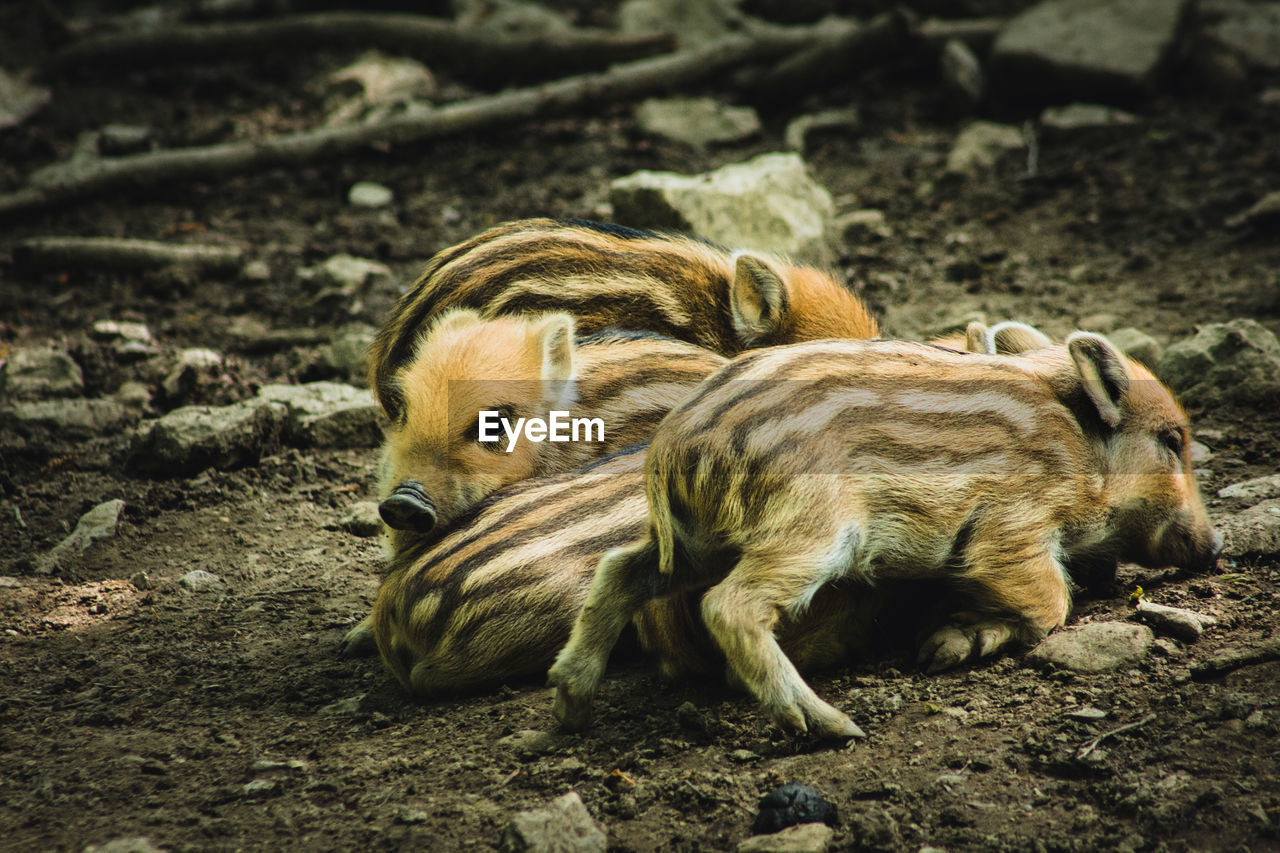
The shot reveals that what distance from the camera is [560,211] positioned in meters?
5.73

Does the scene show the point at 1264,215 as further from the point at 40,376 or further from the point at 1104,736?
the point at 40,376

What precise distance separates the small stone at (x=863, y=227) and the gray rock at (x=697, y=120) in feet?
3.96

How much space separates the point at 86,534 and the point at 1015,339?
9.48 feet

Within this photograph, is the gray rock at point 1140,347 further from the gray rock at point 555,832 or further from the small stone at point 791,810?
the gray rock at point 555,832

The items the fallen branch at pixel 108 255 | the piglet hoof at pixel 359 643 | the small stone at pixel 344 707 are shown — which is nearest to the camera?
the small stone at pixel 344 707

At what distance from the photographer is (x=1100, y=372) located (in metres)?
2.75

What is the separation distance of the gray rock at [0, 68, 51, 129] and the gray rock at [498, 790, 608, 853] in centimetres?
624

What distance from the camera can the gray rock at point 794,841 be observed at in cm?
190

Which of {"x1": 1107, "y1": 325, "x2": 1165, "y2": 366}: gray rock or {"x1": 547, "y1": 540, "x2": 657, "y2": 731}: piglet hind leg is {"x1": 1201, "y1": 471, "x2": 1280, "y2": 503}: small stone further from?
{"x1": 547, "y1": 540, "x2": 657, "y2": 731}: piglet hind leg

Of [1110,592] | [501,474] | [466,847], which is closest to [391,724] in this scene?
[466,847]

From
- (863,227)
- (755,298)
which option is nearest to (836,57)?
(863,227)

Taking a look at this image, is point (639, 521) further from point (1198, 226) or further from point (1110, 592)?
point (1198, 226)

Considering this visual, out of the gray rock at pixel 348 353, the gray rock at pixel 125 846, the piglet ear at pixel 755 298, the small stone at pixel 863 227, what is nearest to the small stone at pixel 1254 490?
the piglet ear at pixel 755 298

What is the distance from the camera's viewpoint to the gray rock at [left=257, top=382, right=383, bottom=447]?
163 inches
